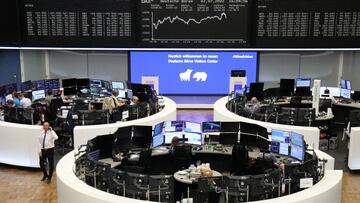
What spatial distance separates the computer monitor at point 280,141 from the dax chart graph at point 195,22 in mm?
7089

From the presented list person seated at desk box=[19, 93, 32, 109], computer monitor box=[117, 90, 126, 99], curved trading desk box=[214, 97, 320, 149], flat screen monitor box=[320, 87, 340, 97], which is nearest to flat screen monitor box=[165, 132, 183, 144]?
curved trading desk box=[214, 97, 320, 149]

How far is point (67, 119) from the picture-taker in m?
13.2

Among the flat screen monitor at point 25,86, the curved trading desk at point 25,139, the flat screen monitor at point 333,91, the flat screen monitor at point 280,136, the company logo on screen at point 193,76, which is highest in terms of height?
the company logo on screen at point 193,76

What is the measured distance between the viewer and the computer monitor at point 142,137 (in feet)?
36.1

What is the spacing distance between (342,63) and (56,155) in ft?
34.2

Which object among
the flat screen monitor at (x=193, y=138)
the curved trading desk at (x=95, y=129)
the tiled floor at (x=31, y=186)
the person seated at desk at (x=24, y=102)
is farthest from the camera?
the person seated at desk at (x=24, y=102)

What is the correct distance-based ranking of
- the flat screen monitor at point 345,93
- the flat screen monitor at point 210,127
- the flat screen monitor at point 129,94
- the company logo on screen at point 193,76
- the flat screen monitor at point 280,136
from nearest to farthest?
the flat screen monitor at point 280,136 → the flat screen monitor at point 210,127 → the flat screen monitor at point 345,93 → the flat screen monitor at point 129,94 → the company logo on screen at point 193,76

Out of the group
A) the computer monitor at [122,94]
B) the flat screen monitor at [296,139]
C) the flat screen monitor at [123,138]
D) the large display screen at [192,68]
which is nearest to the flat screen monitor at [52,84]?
the computer monitor at [122,94]

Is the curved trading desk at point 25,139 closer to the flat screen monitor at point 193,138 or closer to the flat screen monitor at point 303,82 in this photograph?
the flat screen monitor at point 193,138

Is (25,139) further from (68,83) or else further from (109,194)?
(109,194)

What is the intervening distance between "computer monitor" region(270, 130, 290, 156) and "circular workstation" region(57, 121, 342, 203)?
0.02 metres

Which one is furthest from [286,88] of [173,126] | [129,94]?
[173,126]

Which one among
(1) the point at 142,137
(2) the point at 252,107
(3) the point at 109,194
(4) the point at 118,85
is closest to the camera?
(3) the point at 109,194

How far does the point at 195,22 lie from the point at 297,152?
8.03 metres
